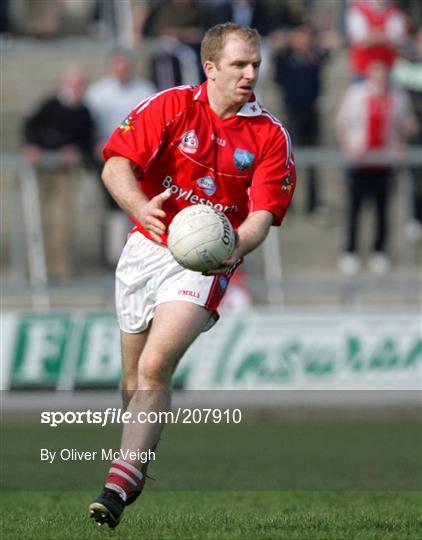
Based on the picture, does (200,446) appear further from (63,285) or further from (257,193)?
(257,193)

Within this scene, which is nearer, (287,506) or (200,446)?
(287,506)

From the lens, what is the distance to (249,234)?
7.44m

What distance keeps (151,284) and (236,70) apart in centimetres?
129

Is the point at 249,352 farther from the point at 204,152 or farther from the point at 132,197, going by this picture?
the point at 132,197

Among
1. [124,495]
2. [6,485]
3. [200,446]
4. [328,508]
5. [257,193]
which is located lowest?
[200,446]

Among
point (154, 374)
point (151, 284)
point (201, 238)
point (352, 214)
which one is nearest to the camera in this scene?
point (201, 238)

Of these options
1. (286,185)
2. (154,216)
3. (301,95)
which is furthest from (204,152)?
(301,95)

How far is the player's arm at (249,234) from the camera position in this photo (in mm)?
7254

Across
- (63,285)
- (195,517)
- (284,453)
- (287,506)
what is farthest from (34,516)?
(63,285)

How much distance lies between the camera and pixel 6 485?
10.9 m

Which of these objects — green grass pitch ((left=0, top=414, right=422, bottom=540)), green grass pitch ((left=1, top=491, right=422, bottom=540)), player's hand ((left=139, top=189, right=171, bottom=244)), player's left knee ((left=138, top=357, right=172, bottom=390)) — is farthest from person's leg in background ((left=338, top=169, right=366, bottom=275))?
player's hand ((left=139, top=189, right=171, bottom=244))

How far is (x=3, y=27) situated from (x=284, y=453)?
10.8 metres
